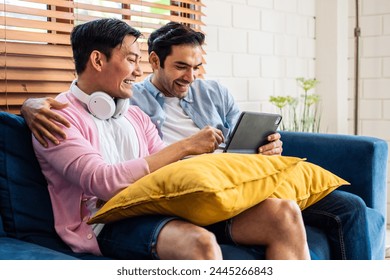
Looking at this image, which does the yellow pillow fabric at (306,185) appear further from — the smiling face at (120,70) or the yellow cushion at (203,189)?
the smiling face at (120,70)

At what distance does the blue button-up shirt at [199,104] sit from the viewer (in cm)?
240

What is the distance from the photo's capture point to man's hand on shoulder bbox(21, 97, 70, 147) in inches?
67.4

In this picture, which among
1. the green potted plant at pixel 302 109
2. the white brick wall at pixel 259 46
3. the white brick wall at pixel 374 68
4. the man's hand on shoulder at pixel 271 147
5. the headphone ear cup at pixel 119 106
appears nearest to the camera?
the headphone ear cup at pixel 119 106

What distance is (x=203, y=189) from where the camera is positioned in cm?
146

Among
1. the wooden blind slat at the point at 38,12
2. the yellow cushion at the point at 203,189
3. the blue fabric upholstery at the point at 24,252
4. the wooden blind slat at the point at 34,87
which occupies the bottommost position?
the blue fabric upholstery at the point at 24,252

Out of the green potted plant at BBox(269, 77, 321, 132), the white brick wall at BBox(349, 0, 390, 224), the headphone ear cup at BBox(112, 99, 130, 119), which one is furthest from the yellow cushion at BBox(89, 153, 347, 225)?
the white brick wall at BBox(349, 0, 390, 224)

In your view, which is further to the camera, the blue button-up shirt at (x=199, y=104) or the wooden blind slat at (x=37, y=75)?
the blue button-up shirt at (x=199, y=104)

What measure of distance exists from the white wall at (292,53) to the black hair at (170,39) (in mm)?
695

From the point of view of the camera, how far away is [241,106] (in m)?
3.41

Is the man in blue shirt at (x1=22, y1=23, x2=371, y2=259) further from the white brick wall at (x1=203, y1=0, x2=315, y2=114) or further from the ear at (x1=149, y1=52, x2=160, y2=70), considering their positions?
the white brick wall at (x1=203, y1=0, x2=315, y2=114)

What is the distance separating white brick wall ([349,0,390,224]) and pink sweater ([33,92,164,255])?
2715 millimetres

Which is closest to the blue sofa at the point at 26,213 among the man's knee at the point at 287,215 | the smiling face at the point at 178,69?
the man's knee at the point at 287,215

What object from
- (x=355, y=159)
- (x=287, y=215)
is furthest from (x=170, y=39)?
(x=287, y=215)
